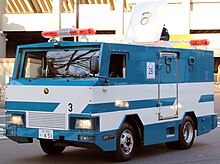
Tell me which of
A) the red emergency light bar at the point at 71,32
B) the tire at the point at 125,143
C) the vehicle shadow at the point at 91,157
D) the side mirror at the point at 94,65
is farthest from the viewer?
the red emergency light bar at the point at 71,32

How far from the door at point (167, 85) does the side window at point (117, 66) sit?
1241 millimetres

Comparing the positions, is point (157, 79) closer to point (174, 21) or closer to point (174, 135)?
point (174, 135)

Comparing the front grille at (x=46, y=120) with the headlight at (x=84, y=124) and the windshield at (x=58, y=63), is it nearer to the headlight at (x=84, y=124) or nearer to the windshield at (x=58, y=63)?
the headlight at (x=84, y=124)

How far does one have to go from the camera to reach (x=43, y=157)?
35.4 ft

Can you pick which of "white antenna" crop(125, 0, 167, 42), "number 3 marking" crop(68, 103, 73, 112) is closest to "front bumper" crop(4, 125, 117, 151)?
"number 3 marking" crop(68, 103, 73, 112)

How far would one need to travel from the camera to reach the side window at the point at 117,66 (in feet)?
32.0

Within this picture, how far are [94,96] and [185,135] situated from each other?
3.76m

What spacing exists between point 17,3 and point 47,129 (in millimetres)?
51850

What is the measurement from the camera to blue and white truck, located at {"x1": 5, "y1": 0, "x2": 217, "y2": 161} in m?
9.36

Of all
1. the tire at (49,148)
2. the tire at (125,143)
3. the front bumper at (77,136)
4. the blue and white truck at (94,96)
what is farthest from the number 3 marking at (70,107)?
the tire at (49,148)

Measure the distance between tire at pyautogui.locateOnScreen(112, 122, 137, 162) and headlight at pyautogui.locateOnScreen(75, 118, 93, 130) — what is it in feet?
2.62

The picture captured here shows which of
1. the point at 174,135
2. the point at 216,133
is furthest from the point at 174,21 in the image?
the point at 174,135

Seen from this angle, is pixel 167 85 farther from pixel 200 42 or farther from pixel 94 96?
pixel 94 96

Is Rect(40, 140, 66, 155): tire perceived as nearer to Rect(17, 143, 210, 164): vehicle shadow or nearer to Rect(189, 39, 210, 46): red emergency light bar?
Rect(17, 143, 210, 164): vehicle shadow
